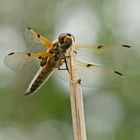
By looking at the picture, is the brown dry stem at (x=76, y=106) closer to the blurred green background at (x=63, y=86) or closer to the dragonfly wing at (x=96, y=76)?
the dragonfly wing at (x=96, y=76)

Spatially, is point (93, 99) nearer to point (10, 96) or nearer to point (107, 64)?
point (10, 96)

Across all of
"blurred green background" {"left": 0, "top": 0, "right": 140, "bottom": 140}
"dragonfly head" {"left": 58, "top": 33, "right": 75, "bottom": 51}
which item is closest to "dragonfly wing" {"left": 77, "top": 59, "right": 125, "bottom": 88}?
"dragonfly head" {"left": 58, "top": 33, "right": 75, "bottom": 51}

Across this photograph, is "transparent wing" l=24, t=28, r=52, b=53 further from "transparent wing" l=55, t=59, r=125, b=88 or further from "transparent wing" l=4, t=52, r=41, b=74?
"transparent wing" l=55, t=59, r=125, b=88

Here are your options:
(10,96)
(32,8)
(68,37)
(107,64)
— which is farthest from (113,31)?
(68,37)

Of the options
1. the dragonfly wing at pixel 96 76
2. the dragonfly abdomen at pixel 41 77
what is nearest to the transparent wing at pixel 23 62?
the dragonfly abdomen at pixel 41 77

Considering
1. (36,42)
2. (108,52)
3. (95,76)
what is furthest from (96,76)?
(36,42)

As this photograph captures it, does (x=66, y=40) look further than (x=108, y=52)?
No

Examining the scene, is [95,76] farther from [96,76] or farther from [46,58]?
[46,58]
